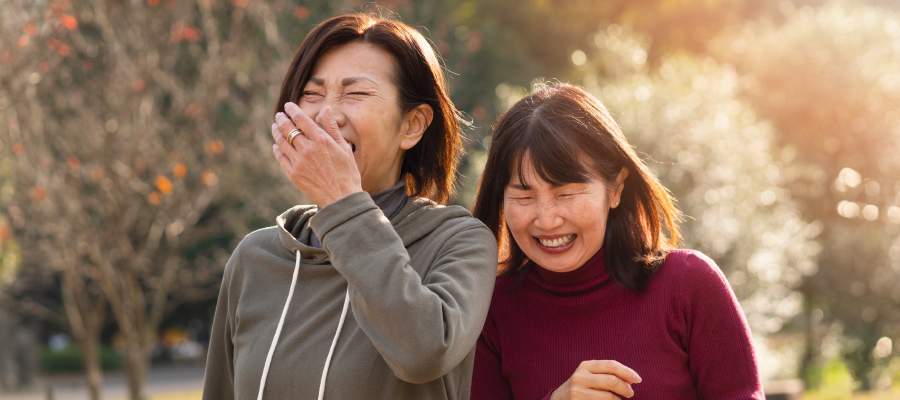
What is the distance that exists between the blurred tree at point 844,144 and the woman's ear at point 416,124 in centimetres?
1558

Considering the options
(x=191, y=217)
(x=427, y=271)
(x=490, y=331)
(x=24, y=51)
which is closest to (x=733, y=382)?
(x=490, y=331)

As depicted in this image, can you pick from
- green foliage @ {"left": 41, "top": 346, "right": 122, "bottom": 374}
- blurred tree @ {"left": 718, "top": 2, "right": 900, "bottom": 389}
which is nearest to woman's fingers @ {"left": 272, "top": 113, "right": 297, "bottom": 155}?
blurred tree @ {"left": 718, "top": 2, "right": 900, "bottom": 389}

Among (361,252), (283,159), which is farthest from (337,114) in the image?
(361,252)

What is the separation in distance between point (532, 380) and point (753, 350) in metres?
0.59

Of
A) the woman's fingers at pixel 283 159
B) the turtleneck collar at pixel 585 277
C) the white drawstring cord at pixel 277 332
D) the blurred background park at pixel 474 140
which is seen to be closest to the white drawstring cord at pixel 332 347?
the white drawstring cord at pixel 277 332

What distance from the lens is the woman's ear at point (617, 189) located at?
2277mm

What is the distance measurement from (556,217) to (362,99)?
1.99 ft

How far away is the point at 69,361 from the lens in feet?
84.5

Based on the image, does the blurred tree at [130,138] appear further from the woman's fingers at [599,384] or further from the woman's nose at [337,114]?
the woman's fingers at [599,384]

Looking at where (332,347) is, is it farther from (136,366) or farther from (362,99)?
(136,366)

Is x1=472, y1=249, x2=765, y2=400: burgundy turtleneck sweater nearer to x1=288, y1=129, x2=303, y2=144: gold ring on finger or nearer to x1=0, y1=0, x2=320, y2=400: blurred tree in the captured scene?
x1=288, y1=129, x2=303, y2=144: gold ring on finger

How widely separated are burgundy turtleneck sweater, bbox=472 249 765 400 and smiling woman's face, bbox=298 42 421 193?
0.67 metres

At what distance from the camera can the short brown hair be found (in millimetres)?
1939

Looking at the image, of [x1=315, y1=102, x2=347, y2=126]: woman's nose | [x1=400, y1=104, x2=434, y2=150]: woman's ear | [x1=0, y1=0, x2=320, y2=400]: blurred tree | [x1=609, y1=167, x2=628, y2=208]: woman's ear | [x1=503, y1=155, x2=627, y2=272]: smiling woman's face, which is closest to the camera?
[x1=315, y1=102, x2=347, y2=126]: woman's nose
